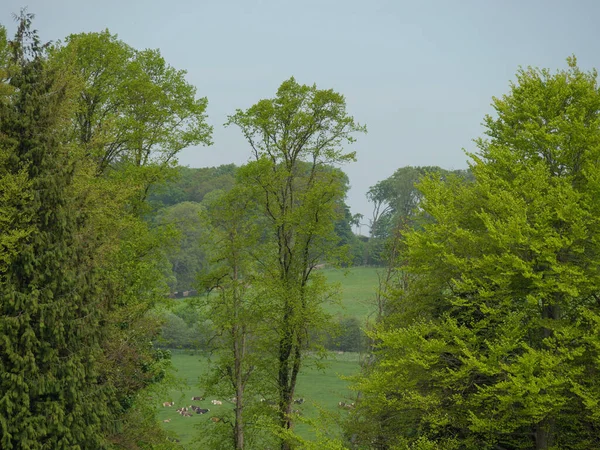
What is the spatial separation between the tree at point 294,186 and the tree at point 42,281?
7547 millimetres

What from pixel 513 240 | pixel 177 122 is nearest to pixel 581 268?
pixel 513 240

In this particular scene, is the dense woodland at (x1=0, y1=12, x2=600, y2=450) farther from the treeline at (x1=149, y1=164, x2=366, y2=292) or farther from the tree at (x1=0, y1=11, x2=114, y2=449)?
the treeline at (x1=149, y1=164, x2=366, y2=292)

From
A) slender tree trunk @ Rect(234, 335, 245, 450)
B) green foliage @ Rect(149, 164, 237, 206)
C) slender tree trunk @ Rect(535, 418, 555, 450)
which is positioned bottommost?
slender tree trunk @ Rect(234, 335, 245, 450)

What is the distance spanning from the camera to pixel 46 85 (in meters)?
15.8

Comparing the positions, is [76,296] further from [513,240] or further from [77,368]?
[513,240]

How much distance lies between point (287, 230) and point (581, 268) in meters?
11.4

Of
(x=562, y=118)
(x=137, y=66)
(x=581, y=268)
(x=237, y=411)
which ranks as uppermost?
(x=137, y=66)

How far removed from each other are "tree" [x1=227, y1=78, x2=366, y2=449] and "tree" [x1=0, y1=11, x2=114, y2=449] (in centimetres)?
755

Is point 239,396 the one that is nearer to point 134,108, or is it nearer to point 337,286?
point 337,286

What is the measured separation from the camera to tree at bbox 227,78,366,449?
22.1m

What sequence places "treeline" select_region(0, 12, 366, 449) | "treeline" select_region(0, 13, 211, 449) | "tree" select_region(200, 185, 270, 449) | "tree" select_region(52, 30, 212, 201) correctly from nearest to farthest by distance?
1. "treeline" select_region(0, 13, 211, 449)
2. "treeline" select_region(0, 12, 366, 449)
3. "tree" select_region(52, 30, 212, 201)
4. "tree" select_region(200, 185, 270, 449)

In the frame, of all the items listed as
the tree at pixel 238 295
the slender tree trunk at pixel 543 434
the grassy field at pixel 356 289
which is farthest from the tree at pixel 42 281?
the grassy field at pixel 356 289

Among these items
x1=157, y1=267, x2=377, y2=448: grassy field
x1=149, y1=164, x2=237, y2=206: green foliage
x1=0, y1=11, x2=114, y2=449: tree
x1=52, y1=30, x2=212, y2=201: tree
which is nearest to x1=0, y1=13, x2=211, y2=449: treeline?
x1=0, y1=11, x2=114, y2=449: tree

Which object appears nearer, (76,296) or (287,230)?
(76,296)
